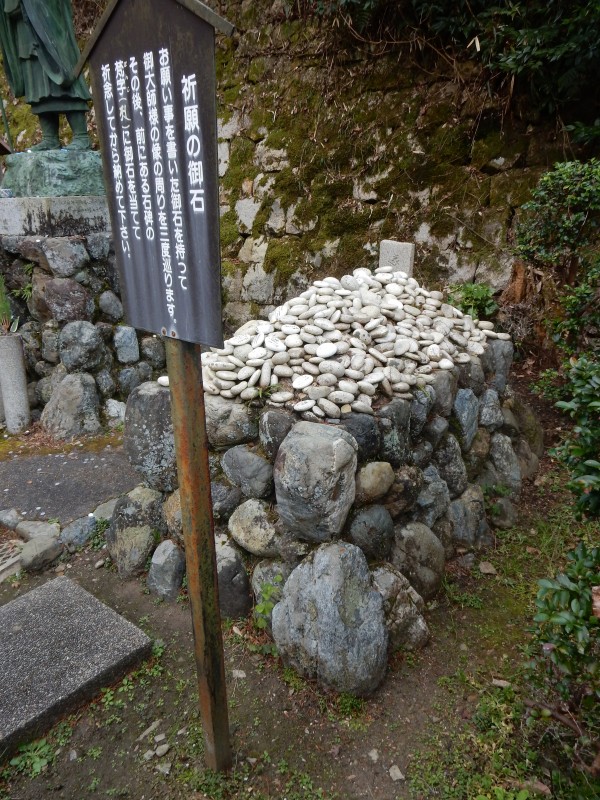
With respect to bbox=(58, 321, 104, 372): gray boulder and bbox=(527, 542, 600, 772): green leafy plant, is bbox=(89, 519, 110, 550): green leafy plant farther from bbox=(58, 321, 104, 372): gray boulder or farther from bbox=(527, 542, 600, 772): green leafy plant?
bbox=(527, 542, 600, 772): green leafy plant

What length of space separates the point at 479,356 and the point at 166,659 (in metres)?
2.83

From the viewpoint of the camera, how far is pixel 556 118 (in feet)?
16.4

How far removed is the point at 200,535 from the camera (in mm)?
2064

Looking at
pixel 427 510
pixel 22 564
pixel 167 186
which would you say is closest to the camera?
pixel 167 186

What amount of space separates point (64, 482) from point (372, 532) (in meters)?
3.01

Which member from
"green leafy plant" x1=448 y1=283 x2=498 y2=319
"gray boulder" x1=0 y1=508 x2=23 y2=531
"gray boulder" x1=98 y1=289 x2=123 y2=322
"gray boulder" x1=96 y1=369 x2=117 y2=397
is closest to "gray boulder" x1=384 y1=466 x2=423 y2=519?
"green leafy plant" x1=448 y1=283 x2=498 y2=319

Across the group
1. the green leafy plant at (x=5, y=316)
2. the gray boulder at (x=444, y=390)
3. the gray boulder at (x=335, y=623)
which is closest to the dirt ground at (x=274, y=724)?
the gray boulder at (x=335, y=623)

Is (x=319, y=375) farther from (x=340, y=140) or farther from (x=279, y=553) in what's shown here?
(x=340, y=140)

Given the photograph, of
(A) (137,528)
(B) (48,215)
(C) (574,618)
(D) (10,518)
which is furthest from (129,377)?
(C) (574,618)

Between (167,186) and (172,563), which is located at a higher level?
(167,186)

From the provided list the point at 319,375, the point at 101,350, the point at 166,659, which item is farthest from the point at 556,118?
the point at 166,659

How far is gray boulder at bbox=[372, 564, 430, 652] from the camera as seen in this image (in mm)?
2805

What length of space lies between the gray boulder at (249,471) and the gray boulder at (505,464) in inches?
76.4

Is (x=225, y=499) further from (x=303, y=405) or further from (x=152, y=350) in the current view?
(x=152, y=350)
